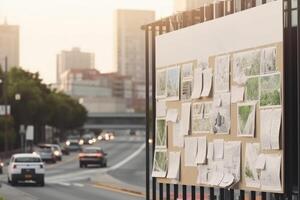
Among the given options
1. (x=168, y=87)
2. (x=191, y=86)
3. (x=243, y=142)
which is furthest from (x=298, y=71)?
(x=168, y=87)

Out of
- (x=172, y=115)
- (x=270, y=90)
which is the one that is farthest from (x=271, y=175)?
(x=172, y=115)

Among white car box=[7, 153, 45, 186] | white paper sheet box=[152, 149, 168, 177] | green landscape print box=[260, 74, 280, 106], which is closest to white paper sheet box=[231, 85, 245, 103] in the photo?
green landscape print box=[260, 74, 280, 106]

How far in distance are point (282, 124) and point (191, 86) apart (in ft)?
8.04

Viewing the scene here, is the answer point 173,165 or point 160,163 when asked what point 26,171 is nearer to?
point 160,163

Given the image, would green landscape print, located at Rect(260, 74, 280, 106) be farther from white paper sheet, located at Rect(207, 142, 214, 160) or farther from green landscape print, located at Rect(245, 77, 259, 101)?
white paper sheet, located at Rect(207, 142, 214, 160)

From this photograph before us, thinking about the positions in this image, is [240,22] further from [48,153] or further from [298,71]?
[48,153]

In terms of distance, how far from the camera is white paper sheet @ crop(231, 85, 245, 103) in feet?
36.4

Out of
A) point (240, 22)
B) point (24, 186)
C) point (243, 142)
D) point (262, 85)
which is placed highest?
point (240, 22)

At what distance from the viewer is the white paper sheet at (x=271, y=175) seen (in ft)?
33.7

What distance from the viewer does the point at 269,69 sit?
10570 mm

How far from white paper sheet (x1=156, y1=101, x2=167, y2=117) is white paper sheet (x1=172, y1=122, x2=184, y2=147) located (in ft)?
1.29

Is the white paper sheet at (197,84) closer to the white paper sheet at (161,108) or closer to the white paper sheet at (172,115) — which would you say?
the white paper sheet at (172,115)

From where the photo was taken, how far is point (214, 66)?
1178cm

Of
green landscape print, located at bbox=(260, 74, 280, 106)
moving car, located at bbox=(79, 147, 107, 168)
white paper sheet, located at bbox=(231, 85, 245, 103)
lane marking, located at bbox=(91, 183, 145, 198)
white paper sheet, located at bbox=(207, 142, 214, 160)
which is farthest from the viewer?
moving car, located at bbox=(79, 147, 107, 168)
